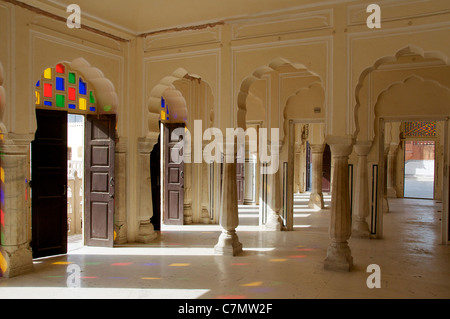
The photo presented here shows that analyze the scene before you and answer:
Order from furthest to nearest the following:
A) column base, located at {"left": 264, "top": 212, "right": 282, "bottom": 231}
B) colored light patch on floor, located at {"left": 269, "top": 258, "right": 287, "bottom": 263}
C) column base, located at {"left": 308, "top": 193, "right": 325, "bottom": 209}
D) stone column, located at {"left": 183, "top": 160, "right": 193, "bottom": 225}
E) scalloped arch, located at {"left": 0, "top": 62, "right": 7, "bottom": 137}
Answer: column base, located at {"left": 308, "top": 193, "right": 325, "bottom": 209} < stone column, located at {"left": 183, "top": 160, "right": 193, "bottom": 225} < column base, located at {"left": 264, "top": 212, "right": 282, "bottom": 231} < colored light patch on floor, located at {"left": 269, "top": 258, "right": 287, "bottom": 263} < scalloped arch, located at {"left": 0, "top": 62, "right": 7, "bottom": 137}

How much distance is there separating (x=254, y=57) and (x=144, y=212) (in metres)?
3.81

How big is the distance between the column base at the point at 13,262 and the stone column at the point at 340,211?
15.2 ft

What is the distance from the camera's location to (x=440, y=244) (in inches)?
333

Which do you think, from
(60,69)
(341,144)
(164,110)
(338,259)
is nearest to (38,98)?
(60,69)

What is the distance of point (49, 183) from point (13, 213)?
40.9 inches

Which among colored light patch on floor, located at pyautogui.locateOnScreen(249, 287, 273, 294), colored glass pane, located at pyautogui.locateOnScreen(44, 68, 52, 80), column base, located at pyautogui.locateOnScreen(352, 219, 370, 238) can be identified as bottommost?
colored light patch on floor, located at pyautogui.locateOnScreen(249, 287, 273, 294)

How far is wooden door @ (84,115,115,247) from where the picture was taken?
7.81m

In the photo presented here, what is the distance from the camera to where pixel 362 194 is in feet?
29.5

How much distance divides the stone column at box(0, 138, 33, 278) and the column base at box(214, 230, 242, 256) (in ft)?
10.4

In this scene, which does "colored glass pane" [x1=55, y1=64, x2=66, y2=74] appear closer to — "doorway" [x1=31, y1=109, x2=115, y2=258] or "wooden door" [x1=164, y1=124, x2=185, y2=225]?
"doorway" [x1=31, y1=109, x2=115, y2=258]

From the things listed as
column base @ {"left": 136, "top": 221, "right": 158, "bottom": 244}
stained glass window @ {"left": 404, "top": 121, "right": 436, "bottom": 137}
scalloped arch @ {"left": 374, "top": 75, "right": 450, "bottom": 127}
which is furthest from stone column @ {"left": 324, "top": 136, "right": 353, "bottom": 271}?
stained glass window @ {"left": 404, "top": 121, "right": 436, "bottom": 137}

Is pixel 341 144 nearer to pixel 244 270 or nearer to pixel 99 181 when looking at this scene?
pixel 244 270

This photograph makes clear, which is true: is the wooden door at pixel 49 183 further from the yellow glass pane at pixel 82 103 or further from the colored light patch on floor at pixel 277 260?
the colored light patch on floor at pixel 277 260

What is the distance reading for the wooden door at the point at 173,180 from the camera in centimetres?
1036
